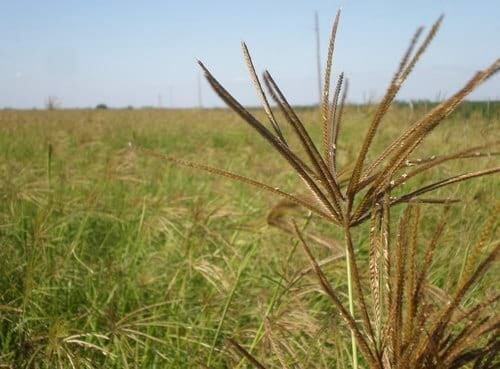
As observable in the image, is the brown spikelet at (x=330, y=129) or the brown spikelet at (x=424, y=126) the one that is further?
the brown spikelet at (x=330, y=129)

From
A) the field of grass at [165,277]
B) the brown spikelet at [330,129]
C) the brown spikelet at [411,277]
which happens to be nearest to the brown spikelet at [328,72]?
the brown spikelet at [330,129]

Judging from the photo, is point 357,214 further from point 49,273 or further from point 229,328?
point 49,273

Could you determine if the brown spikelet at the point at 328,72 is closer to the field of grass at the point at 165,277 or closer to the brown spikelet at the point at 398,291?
the brown spikelet at the point at 398,291

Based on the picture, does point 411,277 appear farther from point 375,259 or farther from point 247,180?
point 247,180

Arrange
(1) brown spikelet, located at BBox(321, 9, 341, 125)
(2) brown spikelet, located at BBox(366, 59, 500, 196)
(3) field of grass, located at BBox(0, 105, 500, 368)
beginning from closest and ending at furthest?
(2) brown spikelet, located at BBox(366, 59, 500, 196) → (1) brown spikelet, located at BBox(321, 9, 341, 125) → (3) field of grass, located at BBox(0, 105, 500, 368)

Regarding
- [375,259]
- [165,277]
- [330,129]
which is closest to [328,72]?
[330,129]

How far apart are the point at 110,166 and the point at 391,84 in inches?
84.1

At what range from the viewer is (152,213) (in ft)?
6.49

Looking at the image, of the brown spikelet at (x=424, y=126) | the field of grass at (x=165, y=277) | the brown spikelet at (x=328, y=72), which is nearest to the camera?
the brown spikelet at (x=424, y=126)

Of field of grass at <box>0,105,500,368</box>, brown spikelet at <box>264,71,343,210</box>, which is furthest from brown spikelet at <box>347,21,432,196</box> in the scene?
field of grass at <box>0,105,500,368</box>

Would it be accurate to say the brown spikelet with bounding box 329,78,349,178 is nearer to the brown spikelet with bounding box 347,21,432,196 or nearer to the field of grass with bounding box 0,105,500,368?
the brown spikelet with bounding box 347,21,432,196

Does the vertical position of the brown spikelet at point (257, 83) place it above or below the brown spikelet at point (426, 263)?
above

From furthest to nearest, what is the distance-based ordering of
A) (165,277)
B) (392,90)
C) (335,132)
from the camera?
1. (165,277)
2. (335,132)
3. (392,90)

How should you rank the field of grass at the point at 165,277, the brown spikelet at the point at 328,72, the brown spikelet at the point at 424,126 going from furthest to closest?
the field of grass at the point at 165,277
the brown spikelet at the point at 328,72
the brown spikelet at the point at 424,126
